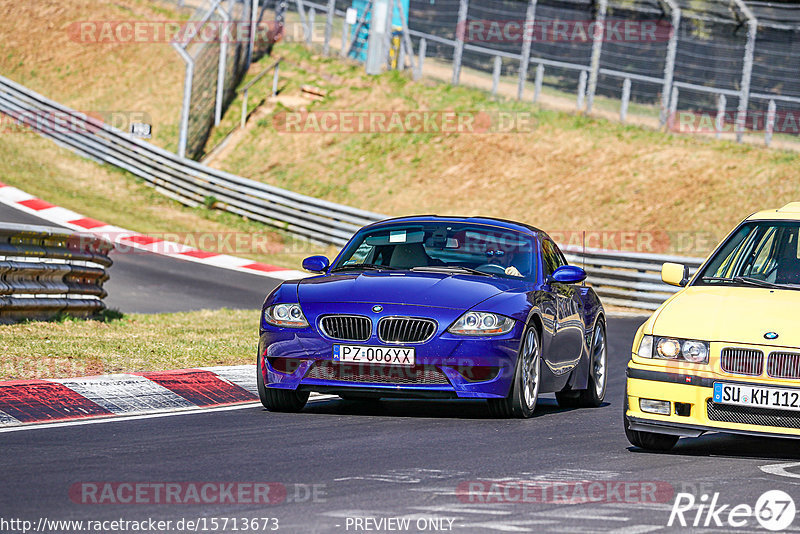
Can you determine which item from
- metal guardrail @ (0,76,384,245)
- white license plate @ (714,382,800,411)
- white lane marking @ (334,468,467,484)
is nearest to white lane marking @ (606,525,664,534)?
white lane marking @ (334,468,467,484)

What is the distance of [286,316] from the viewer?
952 cm

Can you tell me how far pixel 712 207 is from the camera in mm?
28312

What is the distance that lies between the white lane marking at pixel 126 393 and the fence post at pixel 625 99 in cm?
2312

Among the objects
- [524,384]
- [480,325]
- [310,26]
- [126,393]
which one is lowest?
[126,393]

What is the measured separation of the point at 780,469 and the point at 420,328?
2.72 metres

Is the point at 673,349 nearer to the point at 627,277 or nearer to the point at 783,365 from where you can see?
the point at 783,365

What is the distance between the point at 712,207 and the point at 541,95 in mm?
7289

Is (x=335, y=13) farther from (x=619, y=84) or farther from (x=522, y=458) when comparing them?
(x=522, y=458)

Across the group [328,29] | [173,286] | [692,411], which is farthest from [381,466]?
[328,29]

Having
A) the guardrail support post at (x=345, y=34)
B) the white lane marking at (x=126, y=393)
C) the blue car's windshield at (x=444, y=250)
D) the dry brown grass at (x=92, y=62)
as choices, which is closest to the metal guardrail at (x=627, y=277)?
the blue car's windshield at (x=444, y=250)

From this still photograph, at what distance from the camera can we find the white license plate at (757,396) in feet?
24.9

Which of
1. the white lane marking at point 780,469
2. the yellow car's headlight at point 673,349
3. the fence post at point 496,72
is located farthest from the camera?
the fence post at point 496,72

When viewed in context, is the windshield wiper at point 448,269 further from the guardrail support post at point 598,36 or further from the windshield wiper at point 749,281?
the guardrail support post at point 598,36

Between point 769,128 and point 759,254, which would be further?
point 769,128
